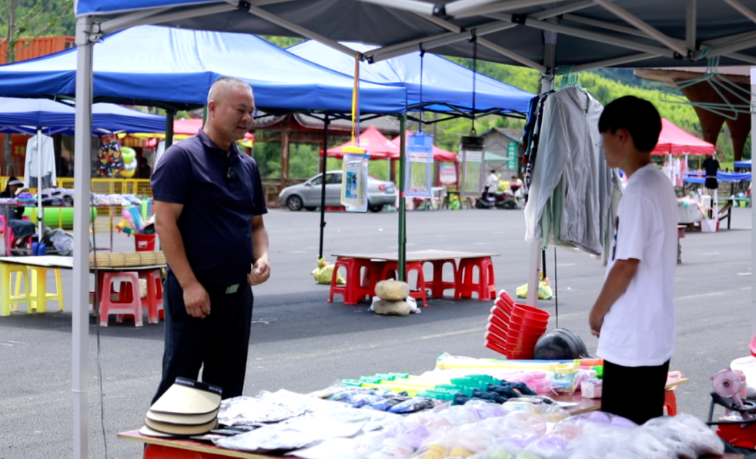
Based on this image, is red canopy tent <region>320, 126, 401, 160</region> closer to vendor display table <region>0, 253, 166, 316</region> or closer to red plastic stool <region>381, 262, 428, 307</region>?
red plastic stool <region>381, 262, 428, 307</region>

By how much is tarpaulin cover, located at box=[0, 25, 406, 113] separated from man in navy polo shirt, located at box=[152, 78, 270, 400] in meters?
5.84

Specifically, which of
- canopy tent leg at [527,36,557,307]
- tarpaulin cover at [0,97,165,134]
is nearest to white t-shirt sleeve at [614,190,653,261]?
canopy tent leg at [527,36,557,307]

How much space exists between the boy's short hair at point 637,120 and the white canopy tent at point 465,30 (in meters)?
1.33

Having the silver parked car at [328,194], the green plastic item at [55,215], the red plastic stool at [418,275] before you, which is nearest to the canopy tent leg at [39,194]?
the green plastic item at [55,215]

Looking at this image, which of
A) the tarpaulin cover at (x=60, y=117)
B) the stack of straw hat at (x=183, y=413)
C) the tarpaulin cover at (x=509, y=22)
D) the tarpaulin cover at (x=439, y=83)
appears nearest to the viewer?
the stack of straw hat at (x=183, y=413)

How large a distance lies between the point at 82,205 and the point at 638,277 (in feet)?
8.83

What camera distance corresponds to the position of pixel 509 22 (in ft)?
17.5

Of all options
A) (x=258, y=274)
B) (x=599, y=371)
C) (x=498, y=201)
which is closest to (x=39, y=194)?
(x=258, y=274)

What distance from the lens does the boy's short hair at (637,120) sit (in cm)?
359

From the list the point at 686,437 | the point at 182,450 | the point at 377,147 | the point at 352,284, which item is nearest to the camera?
the point at 686,437

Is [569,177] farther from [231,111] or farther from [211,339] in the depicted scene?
[211,339]

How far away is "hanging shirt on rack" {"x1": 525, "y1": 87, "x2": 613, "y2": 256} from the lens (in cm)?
610

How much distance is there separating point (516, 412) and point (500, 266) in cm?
1251

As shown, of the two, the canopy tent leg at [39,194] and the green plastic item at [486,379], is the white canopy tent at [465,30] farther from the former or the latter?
the canopy tent leg at [39,194]
